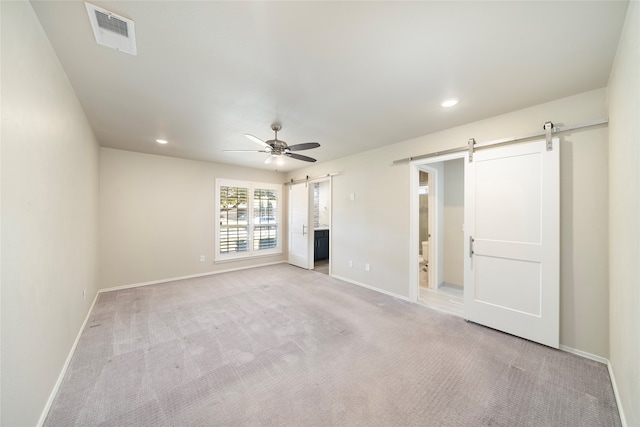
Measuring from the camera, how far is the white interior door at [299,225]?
5816 mm

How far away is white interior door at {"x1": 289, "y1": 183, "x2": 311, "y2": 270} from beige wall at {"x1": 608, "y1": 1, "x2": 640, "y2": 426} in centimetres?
470

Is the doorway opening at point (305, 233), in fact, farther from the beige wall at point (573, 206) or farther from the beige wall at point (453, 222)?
the beige wall at point (453, 222)

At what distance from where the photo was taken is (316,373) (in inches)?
79.4

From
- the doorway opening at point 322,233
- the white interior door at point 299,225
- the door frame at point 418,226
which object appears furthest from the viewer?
the white interior door at point 299,225

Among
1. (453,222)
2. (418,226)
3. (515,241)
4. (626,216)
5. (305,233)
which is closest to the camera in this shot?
(626,216)

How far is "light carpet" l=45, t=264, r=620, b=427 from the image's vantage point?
5.25 ft

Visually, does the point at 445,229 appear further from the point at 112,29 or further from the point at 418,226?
the point at 112,29

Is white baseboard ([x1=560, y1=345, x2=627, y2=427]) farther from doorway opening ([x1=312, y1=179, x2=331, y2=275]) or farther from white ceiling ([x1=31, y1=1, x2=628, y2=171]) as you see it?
doorway opening ([x1=312, y1=179, x2=331, y2=275])

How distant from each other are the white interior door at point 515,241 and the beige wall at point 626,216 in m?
0.43

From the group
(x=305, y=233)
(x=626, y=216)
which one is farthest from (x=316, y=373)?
(x=305, y=233)

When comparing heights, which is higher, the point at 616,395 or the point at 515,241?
the point at 515,241

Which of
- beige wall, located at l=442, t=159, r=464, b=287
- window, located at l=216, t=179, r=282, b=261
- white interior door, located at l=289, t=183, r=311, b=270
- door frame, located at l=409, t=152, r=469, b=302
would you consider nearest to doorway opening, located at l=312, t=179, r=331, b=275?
white interior door, located at l=289, t=183, r=311, b=270

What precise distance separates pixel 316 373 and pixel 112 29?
9.58 ft

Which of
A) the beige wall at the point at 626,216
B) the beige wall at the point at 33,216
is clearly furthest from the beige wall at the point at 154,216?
the beige wall at the point at 626,216
